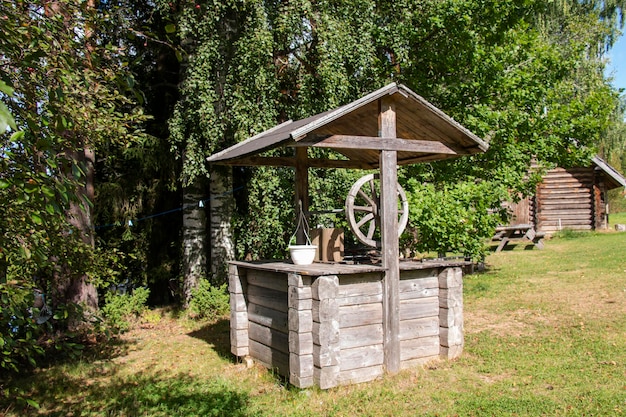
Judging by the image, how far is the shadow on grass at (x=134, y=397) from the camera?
18.2 ft

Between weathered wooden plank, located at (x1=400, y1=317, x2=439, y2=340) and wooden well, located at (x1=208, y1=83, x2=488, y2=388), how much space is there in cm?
1

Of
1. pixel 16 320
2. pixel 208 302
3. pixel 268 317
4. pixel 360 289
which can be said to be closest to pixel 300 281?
pixel 360 289

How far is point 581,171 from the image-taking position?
23.7 m

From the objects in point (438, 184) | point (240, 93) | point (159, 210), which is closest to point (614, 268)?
point (438, 184)

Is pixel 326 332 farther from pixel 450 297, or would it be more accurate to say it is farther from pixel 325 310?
pixel 450 297

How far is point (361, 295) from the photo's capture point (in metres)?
6.03

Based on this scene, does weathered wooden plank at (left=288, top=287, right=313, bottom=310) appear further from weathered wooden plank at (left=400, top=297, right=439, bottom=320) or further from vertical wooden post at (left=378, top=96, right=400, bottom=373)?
weathered wooden plank at (left=400, top=297, right=439, bottom=320)

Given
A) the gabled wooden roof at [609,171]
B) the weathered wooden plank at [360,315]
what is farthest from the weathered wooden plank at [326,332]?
the gabled wooden roof at [609,171]

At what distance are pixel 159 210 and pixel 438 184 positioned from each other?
5.77m

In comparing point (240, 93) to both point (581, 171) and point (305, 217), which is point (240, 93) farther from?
point (581, 171)

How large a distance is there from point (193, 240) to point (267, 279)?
4310 millimetres

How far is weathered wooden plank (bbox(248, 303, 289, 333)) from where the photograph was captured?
247 inches

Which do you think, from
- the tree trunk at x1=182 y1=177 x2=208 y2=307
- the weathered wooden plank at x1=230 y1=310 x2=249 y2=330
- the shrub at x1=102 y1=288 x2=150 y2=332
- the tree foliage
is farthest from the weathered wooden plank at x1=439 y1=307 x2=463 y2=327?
the tree trunk at x1=182 y1=177 x2=208 y2=307

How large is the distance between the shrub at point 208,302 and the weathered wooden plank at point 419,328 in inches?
173
